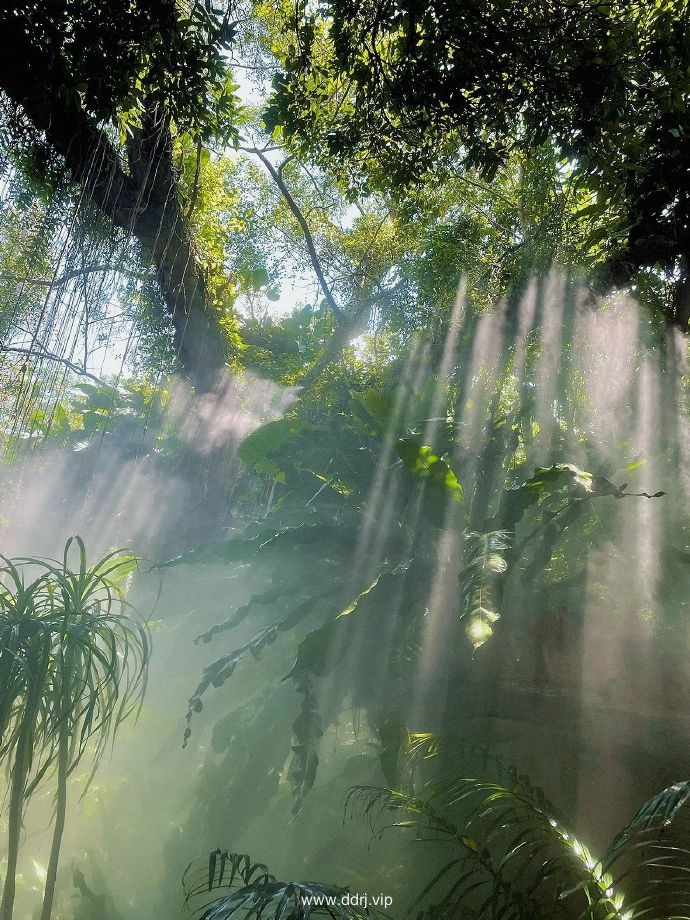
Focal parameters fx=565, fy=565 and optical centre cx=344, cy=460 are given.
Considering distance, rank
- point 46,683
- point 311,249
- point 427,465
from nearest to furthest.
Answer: point 46,683 → point 427,465 → point 311,249

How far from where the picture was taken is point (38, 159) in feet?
9.60

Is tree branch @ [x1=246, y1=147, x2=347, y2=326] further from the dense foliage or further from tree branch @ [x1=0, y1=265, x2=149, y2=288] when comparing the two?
tree branch @ [x1=0, y1=265, x2=149, y2=288]

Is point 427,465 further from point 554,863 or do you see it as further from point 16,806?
point 16,806

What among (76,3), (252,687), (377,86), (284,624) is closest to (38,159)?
(76,3)

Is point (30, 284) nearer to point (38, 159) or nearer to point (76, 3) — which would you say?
point (38, 159)

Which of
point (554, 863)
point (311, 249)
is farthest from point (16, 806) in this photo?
point (311, 249)

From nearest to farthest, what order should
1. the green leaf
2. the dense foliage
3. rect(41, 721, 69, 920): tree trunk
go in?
the dense foliage → rect(41, 721, 69, 920): tree trunk → the green leaf

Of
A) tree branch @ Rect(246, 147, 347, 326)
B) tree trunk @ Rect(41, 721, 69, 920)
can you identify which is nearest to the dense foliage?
tree trunk @ Rect(41, 721, 69, 920)

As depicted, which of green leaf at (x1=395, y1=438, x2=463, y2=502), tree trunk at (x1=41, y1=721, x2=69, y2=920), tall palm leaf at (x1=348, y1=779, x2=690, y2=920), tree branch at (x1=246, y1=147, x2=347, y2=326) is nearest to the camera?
tall palm leaf at (x1=348, y1=779, x2=690, y2=920)

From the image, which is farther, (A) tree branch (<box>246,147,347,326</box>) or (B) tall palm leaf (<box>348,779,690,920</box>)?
Result: (A) tree branch (<box>246,147,347,326</box>)

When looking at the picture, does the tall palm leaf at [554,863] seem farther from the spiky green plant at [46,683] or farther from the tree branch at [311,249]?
the tree branch at [311,249]

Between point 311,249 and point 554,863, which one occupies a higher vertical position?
point 311,249

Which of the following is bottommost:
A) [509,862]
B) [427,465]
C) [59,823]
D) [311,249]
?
[59,823]

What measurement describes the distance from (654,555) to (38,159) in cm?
427
